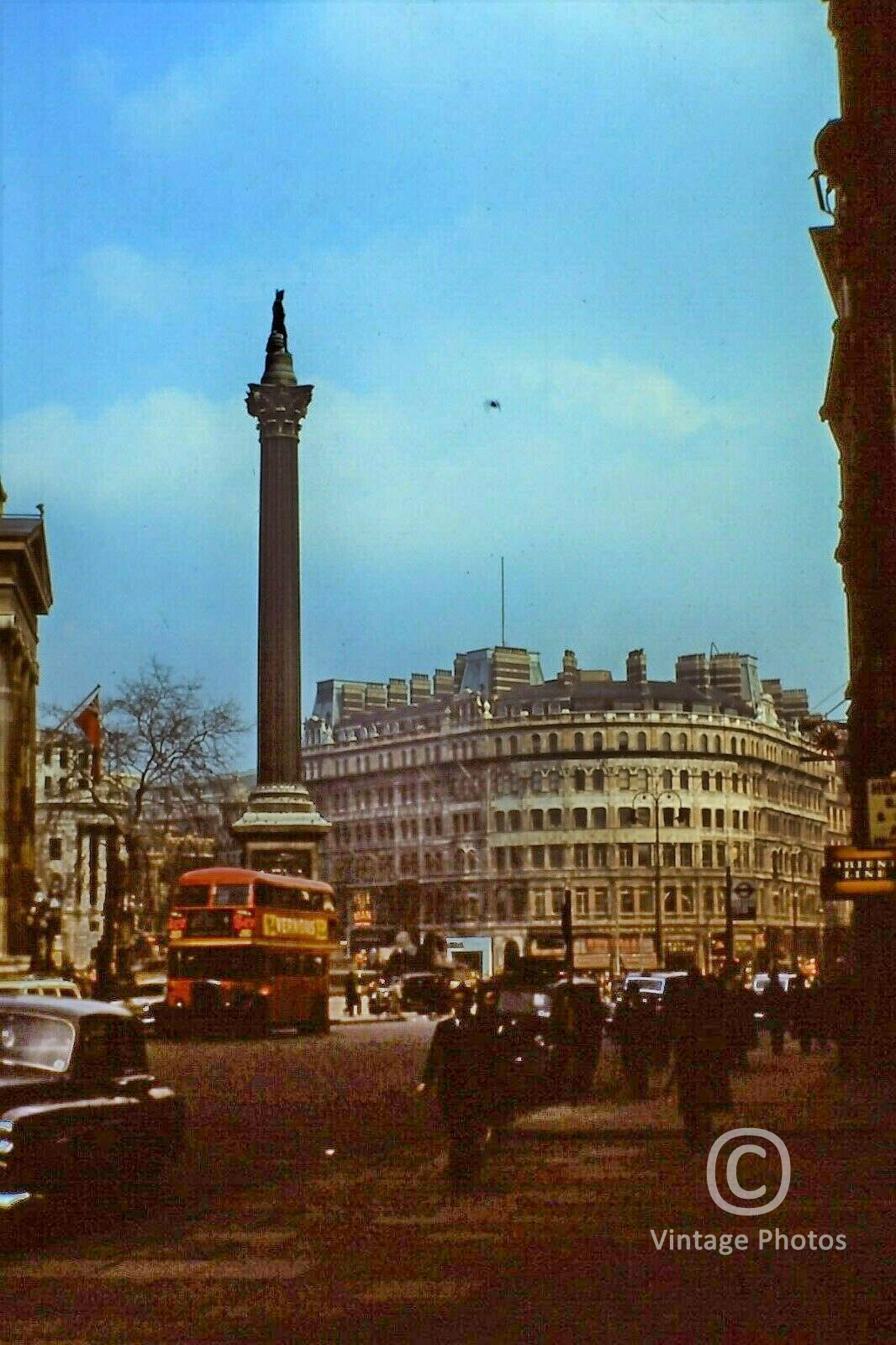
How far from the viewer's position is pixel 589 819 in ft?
468

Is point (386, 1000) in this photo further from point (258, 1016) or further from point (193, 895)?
point (193, 895)

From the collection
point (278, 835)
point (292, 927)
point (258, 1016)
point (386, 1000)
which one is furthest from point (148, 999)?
point (278, 835)

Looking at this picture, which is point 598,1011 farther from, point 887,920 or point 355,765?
point 355,765

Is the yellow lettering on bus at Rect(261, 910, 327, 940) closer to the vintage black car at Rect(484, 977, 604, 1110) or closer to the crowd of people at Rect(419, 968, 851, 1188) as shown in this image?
the vintage black car at Rect(484, 977, 604, 1110)

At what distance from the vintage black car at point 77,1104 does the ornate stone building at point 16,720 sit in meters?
59.2

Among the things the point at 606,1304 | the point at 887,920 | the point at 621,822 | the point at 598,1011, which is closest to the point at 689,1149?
the point at 606,1304

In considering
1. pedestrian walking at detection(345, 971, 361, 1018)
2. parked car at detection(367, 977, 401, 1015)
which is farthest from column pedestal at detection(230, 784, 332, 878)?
parked car at detection(367, 977, 401, 1015)

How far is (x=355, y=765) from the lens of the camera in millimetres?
156500

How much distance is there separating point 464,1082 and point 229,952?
35.6m

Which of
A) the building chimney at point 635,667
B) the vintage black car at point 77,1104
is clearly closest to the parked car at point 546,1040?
the vintage black car at point 77,1104

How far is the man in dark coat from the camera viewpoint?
56.6 ft

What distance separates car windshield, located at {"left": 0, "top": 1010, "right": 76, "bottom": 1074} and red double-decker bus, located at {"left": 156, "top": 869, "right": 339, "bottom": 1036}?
1476 inches

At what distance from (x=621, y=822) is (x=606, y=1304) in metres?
132

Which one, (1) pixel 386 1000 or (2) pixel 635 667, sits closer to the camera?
(1) pixel 386 1000
